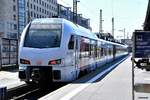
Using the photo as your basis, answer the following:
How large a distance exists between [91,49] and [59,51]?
941 centimetres

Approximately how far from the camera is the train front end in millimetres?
18219

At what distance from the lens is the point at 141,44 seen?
10047 millimetres

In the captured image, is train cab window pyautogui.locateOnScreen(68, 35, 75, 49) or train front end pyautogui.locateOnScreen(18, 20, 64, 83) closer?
train front end pyautogui.locateOnScreen(18, 20, 64, 83)

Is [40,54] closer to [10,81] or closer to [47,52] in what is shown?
[47,52]

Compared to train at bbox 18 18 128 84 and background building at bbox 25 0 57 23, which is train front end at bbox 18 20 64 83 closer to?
train at bbox 18 18 128 84

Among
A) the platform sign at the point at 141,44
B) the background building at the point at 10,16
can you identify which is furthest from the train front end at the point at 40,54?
the background building at the point at 10,16

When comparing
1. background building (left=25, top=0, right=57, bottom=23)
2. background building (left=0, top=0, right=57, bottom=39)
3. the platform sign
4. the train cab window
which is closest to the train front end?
the train cab window

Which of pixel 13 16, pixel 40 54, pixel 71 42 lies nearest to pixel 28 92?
pixel 40 54

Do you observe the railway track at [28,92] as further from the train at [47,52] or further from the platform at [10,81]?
the train at [47,52]

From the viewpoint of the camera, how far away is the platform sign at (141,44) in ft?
32.7

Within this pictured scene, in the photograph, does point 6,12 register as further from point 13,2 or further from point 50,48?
point 50,48

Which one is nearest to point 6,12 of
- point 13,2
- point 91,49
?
point 13,2

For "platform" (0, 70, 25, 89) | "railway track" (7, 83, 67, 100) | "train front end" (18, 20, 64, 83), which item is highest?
"train front end" (18, 20, 64, 83)

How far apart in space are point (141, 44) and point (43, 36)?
931 cm
